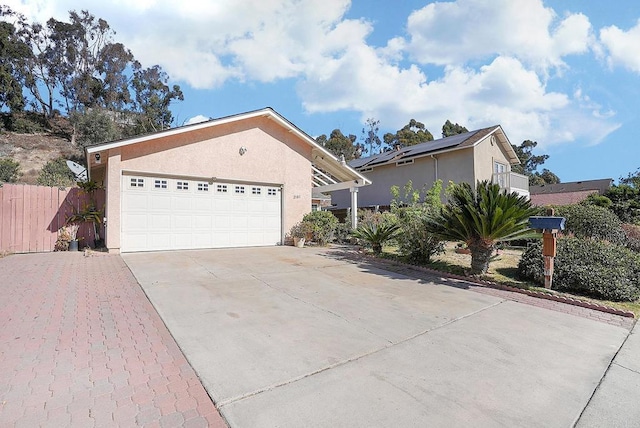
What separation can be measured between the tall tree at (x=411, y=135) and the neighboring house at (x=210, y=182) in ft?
118

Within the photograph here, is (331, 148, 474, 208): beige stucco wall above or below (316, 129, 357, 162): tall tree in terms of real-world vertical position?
below

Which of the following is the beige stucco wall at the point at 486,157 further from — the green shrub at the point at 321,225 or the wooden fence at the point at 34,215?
the wooden fence at the point at 34,215

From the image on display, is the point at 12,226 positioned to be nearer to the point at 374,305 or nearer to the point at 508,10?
the point at 374,305

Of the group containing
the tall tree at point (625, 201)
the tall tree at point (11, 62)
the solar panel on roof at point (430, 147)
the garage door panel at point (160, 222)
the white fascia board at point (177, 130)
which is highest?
the tall tree at point (11, 62)

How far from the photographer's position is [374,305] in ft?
18.0

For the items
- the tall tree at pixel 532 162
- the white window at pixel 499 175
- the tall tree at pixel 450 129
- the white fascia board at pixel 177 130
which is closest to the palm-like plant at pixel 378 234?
the white fascia board at pixel 177 130

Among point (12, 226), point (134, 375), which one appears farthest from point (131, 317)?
point (12, 226)

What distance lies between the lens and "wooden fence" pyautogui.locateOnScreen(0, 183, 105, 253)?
10328mm

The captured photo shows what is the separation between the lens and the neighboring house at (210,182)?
34.7ft

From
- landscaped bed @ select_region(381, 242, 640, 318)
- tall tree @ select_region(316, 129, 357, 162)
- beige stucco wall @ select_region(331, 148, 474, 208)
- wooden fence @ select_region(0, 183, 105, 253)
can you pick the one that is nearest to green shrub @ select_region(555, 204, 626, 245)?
landscaped bed @ select_region(381, 242, 640, 318)

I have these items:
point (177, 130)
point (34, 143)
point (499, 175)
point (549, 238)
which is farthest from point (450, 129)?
point (34, 143)

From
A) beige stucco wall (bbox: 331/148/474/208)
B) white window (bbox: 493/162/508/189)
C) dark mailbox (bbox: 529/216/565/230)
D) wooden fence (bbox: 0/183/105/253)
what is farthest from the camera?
white window (bbox: 493/162/508/189)

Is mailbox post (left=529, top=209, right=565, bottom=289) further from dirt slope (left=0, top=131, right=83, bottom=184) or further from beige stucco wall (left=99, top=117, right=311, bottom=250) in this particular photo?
dirt slope (left=0, top=131, right=83, bottom=184)

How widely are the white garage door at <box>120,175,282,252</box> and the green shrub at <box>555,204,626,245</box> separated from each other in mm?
11146
